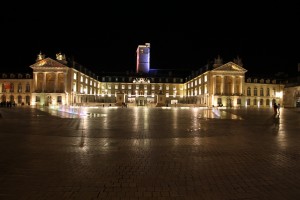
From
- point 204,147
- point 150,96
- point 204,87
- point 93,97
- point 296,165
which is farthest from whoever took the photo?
point 150,96

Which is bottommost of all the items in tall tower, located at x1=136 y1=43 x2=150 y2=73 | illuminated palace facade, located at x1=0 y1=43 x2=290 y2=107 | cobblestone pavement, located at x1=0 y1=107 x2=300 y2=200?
cobblestone pavement, located at x1=0 y1=107 x2=300 y2=200

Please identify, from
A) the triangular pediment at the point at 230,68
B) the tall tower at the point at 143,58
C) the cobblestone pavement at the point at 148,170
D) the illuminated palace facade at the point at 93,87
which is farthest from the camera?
the tall tower at the point at 143,58

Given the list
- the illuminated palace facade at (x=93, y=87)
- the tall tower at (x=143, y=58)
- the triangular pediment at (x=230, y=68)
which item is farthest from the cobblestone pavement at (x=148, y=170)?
the tall tower at (x=143, y=58)

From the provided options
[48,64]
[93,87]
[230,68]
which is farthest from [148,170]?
[93,87]

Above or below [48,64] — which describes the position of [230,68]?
below

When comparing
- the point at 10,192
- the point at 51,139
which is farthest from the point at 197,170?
the point at 51,139

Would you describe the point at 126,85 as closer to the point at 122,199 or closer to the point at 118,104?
the point at 118,104

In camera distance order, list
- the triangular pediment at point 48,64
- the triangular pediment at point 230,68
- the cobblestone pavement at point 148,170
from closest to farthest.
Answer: the cobblestone pavement at point 148,170
the triangular pediment at point 48,64
the triangular pediment at point 230,68

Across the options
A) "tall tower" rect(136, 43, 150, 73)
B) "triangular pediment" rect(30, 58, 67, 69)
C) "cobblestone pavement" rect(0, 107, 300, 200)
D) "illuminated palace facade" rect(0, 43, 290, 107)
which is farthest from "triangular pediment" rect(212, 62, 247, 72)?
"cobblestone pavement" rect(0, 107, 300, 200)

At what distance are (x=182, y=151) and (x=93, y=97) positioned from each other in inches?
4175

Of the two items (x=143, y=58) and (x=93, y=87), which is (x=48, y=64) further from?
(x=143, y=58)

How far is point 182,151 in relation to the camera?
389 inches

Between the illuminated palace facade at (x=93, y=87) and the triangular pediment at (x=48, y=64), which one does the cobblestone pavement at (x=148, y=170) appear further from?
the triangular pediment at (x=48, y=64)

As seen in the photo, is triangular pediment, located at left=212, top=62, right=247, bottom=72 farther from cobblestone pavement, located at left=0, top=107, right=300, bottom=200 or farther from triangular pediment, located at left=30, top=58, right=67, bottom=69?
cobblestone pavement, located at left=0, top=107, right=300, bottom=200
